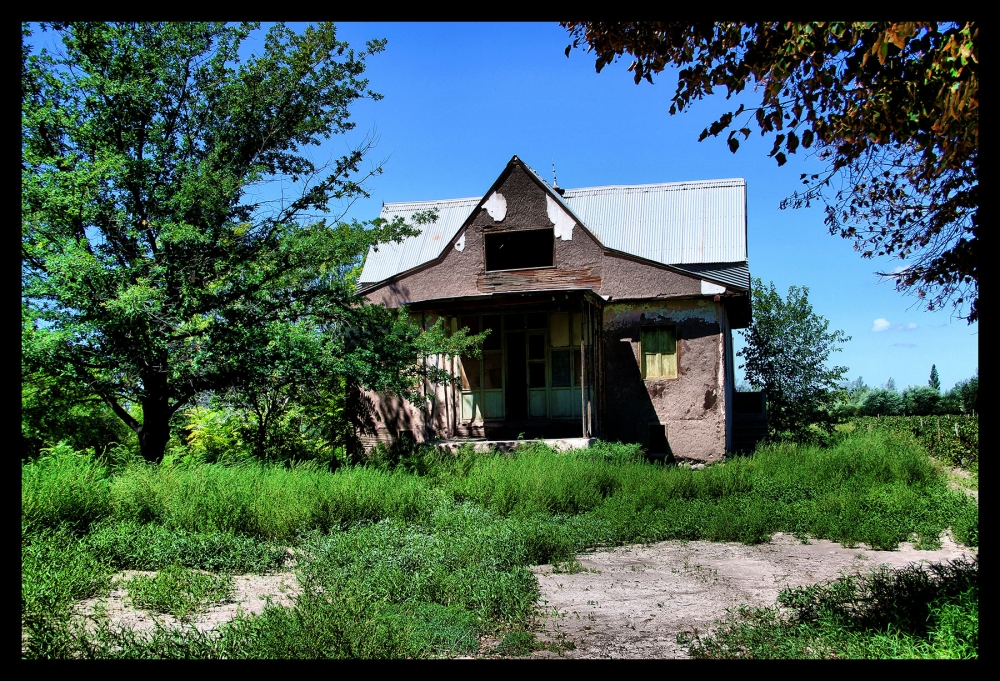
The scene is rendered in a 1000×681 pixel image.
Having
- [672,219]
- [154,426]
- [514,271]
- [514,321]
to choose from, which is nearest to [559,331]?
[514,321]

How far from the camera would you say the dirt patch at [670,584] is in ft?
18.6

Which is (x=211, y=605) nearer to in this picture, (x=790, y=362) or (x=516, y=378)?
(x=516, y=378)

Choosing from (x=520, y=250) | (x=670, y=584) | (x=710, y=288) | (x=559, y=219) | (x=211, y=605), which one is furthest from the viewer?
(x=520, y=250)

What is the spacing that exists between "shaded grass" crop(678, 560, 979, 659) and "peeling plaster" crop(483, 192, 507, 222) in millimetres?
14471

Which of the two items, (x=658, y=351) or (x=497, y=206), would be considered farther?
(x=497, y=206)

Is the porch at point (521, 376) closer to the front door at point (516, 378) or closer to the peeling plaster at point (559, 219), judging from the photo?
the front door at point (516, 378)

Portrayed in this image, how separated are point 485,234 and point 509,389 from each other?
409 cm

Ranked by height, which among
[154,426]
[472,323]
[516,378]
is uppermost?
[472,323]

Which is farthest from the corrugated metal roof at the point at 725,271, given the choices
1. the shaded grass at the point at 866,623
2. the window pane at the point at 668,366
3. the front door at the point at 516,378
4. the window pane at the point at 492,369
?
the shaded grass at the point at 866,623

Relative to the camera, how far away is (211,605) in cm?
675

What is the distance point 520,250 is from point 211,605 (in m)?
14.7

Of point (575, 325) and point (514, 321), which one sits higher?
point (514, 321)

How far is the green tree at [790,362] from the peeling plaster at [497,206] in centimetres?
1070
